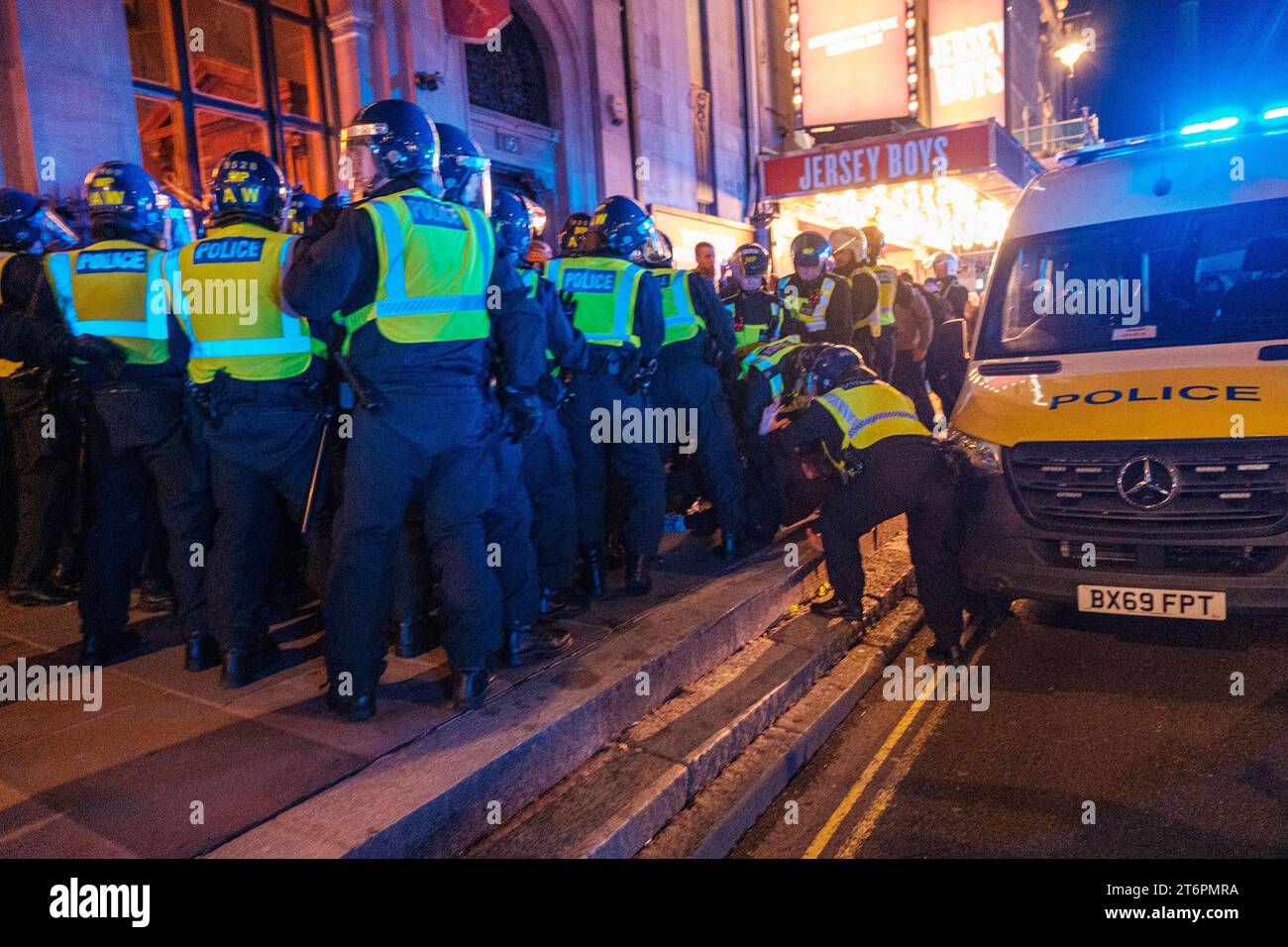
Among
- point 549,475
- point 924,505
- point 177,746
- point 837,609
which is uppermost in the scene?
point 549,475

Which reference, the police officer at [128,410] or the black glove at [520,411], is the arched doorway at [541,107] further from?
the black glove at [520,411]

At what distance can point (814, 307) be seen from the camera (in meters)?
7.40

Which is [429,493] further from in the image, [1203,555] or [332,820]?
[1203,555]

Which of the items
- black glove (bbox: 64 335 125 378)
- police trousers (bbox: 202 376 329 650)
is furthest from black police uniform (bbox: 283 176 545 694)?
black glove (bbox: 64 335 125 378)

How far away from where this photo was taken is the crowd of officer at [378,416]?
3098 millimetres

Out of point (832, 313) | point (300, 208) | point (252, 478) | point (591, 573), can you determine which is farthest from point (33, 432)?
point (832, 313)

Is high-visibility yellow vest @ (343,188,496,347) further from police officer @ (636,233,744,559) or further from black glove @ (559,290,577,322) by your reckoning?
police officer @ (636,233,744,559)

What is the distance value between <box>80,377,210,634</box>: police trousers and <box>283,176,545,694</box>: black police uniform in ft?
3.33

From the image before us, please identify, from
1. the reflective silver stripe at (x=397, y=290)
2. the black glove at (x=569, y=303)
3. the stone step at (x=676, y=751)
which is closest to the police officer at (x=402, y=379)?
the reflective silver stripe at (x=397, y=290)

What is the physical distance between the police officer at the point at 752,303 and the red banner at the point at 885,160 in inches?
306

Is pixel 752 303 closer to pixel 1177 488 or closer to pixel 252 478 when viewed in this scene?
pixel 1177 488

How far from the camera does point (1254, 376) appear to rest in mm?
3742

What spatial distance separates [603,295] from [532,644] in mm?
1831
